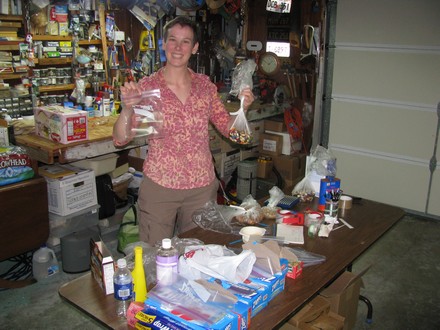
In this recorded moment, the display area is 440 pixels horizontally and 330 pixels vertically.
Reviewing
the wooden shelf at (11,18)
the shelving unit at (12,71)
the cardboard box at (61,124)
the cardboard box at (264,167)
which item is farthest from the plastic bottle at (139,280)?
the cardboard box at (264,167)

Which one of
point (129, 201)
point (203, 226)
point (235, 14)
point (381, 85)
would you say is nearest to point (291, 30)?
point (235, 14)

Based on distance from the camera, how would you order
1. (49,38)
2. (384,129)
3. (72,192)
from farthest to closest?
1. (384,129)
2. (49,38)
3. (72,192)

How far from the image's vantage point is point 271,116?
5078mm

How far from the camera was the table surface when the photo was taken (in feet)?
5.10

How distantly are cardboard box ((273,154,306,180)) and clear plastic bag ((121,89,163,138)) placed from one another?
273cm

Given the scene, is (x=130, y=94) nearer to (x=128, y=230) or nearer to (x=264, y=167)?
(x=128, y=230)

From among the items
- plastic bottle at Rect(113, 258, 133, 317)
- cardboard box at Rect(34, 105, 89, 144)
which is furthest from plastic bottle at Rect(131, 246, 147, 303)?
cardboard box at Rect(34, 105, 89, 144)

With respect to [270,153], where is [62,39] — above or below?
above

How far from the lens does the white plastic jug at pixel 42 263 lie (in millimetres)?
3141

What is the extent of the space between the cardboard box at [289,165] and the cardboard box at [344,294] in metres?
2.37

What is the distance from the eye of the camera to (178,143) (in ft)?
7.41

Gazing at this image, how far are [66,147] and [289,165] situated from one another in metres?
2.42

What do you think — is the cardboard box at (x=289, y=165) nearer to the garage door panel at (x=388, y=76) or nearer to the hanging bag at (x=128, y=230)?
the garage door panel at (x=388, y=76)

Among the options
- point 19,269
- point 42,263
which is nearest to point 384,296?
point 42,263
